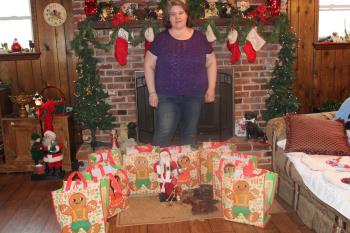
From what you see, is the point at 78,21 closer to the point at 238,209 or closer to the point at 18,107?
the point at 18,107

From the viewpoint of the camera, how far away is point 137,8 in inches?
143

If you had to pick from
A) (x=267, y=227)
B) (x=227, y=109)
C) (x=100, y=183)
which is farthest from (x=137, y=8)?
(x=267, y=227)

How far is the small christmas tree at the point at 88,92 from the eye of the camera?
359 centimetres

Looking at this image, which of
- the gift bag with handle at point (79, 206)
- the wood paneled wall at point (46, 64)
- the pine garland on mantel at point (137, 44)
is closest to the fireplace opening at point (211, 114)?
the pine garland on mantel at point (137, 44)

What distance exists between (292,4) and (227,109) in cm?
128

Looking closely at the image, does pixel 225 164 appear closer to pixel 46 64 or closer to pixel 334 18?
pixel 46 64

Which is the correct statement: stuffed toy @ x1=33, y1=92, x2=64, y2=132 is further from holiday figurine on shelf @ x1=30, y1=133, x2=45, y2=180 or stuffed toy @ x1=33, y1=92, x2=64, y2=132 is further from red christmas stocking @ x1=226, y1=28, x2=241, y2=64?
red christmas stocking @ x1=226, y1=28, x2=241, y2=64

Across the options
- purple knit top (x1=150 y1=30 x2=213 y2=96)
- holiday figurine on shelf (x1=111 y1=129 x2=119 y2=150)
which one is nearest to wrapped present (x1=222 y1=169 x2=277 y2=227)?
purple knit top (x1=150 y1=30 x2=213 y2=96)

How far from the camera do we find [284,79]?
12.3 ft

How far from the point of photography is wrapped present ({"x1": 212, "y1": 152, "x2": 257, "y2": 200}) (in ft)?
8.55

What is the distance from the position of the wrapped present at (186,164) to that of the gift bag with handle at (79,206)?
2.27ft

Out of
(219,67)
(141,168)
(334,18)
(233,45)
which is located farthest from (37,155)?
(334,18)

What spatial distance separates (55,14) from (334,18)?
2.92m

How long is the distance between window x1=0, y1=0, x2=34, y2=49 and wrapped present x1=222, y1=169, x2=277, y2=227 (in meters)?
2.72
